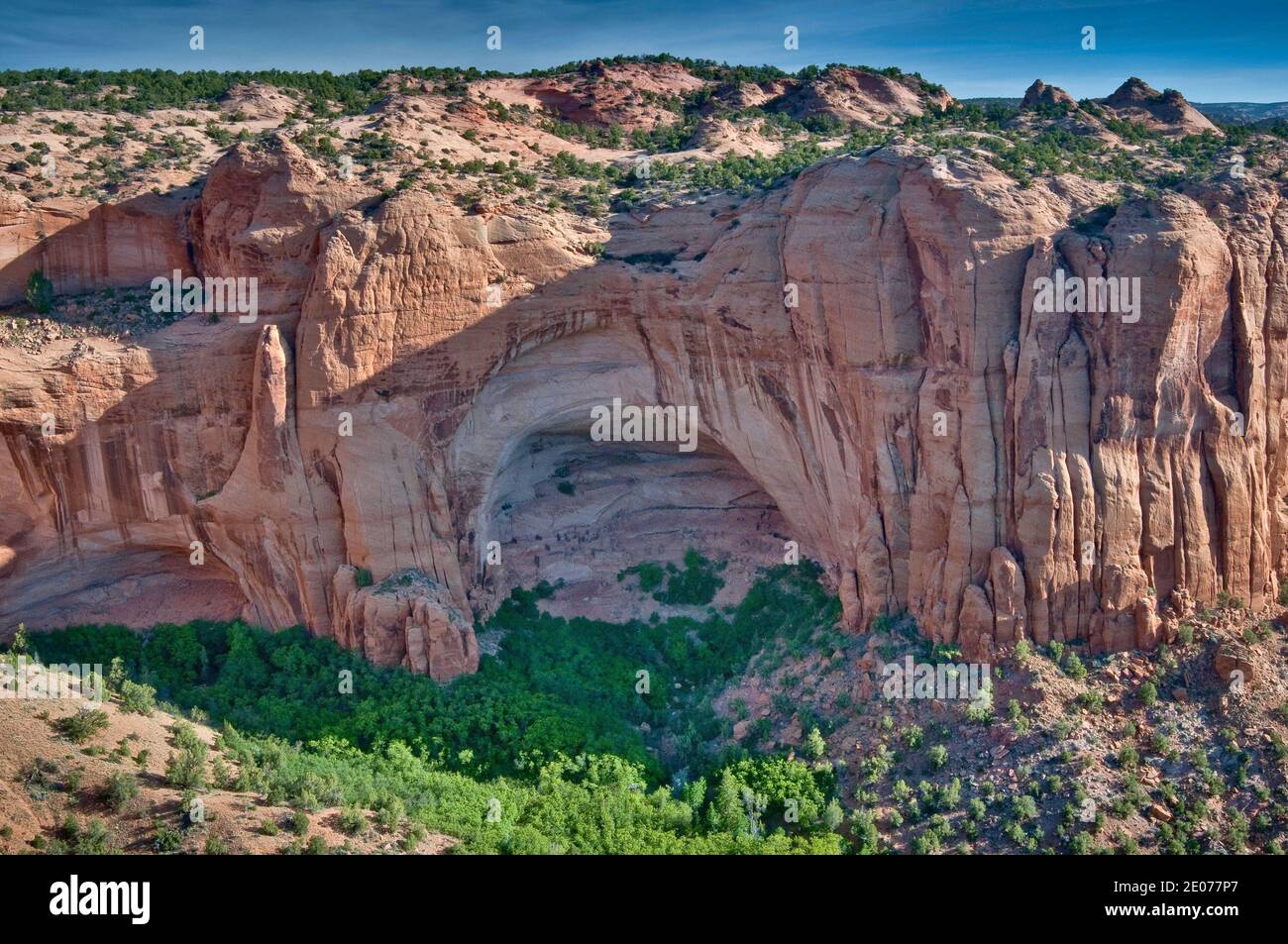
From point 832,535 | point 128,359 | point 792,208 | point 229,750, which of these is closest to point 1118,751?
point 832,535

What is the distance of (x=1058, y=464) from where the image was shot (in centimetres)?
2777

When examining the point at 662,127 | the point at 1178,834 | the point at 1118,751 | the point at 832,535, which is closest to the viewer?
the point at 1178,834

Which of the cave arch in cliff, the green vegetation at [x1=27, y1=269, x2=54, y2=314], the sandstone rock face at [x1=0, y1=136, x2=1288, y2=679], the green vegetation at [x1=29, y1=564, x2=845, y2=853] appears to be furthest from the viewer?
the cave arch in cliff

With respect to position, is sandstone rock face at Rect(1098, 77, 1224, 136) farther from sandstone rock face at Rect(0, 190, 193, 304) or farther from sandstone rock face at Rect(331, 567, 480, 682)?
sandstone rock face at Rect(0, 190, 193, 304)

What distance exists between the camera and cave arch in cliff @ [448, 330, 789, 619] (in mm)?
32750


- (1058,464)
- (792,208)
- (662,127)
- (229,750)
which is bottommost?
(229,750)

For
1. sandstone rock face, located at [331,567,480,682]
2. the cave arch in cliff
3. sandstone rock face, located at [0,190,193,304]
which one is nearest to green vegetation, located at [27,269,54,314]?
sandstone rock face, located at [0,190,193,304]

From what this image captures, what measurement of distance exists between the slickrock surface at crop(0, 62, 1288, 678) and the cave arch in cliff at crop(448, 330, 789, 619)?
17cm

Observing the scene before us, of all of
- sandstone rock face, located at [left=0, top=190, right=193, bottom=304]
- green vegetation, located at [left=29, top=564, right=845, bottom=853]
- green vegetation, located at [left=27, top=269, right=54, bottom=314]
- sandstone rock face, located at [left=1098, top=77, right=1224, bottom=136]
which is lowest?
green vegetation, located at [left=29, top=564, right=845, bottom=853]

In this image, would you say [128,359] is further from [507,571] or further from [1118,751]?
[1118,751]

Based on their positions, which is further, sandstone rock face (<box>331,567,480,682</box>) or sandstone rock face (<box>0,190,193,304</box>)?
sandstone rock face (<box>331,567,480,682</box>)

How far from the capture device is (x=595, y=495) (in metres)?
35.8

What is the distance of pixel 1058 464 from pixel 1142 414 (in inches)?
92.4

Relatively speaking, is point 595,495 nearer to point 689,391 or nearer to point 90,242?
point 689,391
